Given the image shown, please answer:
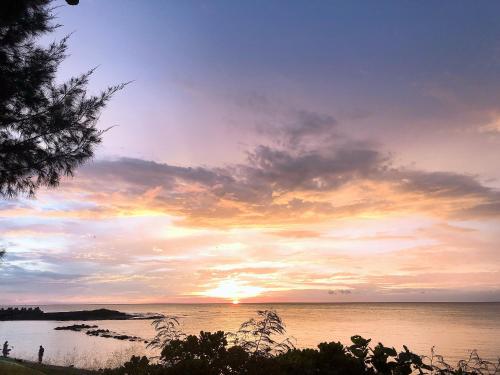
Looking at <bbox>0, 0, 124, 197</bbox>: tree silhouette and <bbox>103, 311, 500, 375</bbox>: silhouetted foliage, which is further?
<bbox>0, 0, 124, 197</bbox>: tree silhouette

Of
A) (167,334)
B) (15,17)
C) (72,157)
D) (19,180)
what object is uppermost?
(15,17)

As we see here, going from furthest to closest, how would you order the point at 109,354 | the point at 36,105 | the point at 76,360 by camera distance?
the point at 109,354
the point at 76,360
the point at 36,105

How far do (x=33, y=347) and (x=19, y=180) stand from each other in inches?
2217

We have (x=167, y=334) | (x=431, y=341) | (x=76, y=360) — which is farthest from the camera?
(x=431, y=341)

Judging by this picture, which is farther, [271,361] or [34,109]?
[34,109]

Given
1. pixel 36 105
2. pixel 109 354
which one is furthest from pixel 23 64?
pixel 109 354

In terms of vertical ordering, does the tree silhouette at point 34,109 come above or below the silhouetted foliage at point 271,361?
above

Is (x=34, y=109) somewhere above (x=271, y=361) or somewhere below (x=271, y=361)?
above

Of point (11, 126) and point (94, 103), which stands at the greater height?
point (94, 103)

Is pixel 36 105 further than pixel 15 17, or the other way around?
pixel 36 105

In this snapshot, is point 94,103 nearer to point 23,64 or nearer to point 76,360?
point 23,64

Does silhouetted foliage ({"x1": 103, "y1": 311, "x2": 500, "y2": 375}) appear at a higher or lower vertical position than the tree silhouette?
lower

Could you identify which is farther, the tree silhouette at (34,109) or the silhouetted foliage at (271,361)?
the tree silhouette at (34,109)

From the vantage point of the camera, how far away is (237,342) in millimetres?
6852
